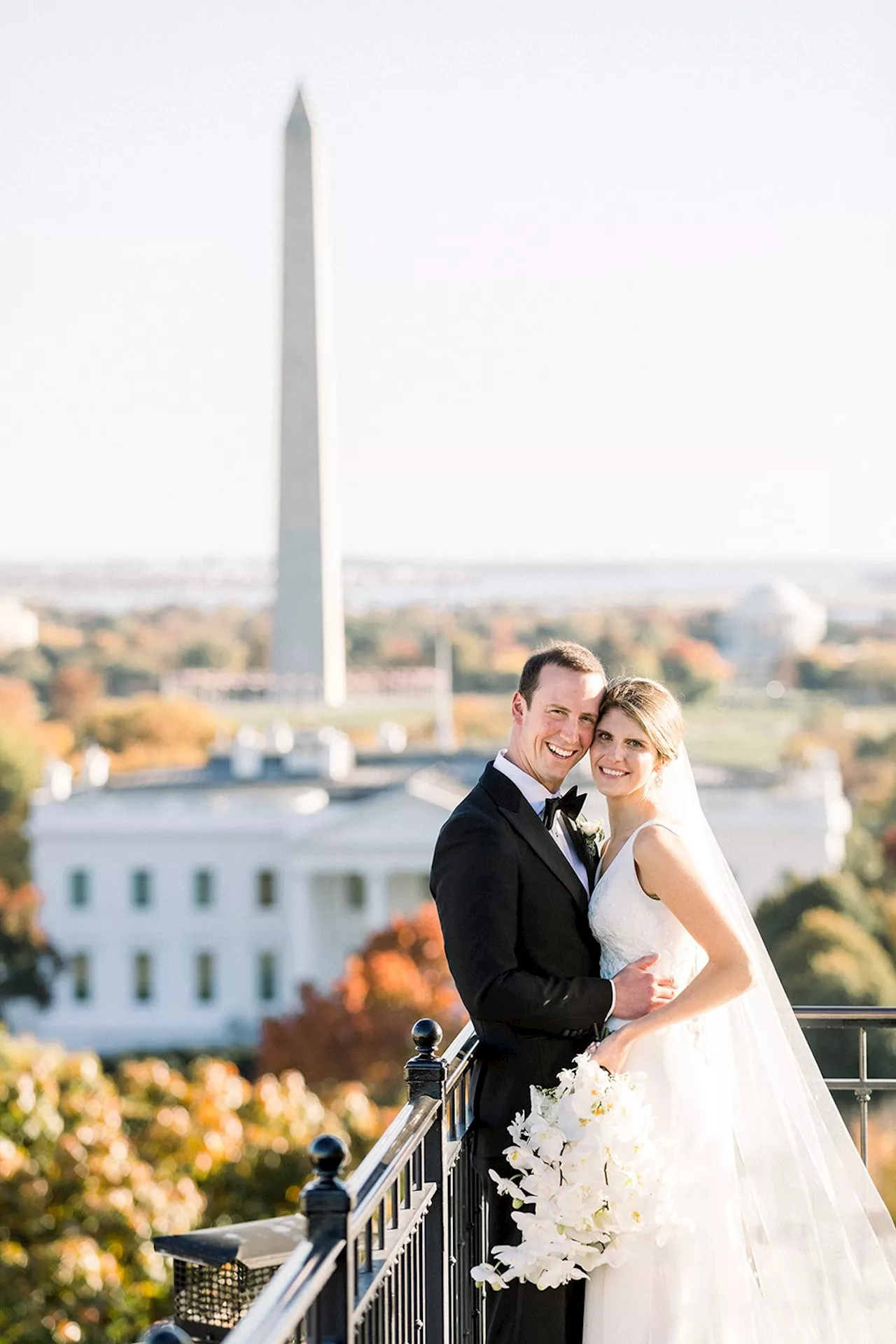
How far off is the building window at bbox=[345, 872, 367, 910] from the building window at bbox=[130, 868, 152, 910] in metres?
6.41

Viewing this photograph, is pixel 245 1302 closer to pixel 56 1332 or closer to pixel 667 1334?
pixel 667 1334

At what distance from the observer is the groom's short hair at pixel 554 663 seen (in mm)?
3922

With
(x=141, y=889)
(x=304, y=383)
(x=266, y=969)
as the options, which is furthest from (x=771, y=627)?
(x=304, y=383)

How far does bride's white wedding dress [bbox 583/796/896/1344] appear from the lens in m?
3.94

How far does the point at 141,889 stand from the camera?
61688 mm

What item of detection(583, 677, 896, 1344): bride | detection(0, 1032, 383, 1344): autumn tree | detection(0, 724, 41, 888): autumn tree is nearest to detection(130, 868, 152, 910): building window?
detection(0, 724, 41, 888): autumn tree

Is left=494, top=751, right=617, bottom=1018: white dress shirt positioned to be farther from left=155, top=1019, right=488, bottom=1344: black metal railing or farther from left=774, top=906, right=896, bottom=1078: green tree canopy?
left=774, top=906, right=896, bottom=1078: green tree canopy

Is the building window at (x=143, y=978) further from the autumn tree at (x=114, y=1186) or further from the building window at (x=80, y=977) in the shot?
the autumn tree at (x=114, y=1186)

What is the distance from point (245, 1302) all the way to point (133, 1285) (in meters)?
7.83

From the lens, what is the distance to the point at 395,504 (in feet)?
294

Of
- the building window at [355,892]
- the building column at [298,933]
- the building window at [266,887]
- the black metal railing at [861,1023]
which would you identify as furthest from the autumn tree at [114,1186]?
the building window at [266,887]

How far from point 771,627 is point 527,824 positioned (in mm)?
96086

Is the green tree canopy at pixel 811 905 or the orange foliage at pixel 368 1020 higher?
the green tree canopy at pixel 811 905

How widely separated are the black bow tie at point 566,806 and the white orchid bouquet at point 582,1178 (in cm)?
49
